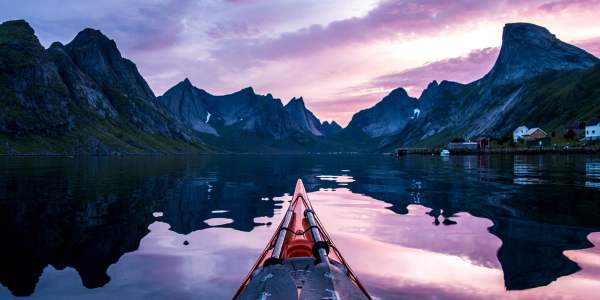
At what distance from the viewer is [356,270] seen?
1465cm

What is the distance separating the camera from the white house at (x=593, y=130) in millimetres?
157000

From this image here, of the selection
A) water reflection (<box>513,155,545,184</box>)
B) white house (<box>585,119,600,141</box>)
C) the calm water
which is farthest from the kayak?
white house (<box>585,119,600,141</box>)

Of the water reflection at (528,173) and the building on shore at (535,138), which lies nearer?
the water reflection at (528,173)

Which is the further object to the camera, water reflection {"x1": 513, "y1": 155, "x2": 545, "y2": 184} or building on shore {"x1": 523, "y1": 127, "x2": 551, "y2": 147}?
building on shore {"x1": 523, "y1": 127, "x2": 551, "y2": 147}

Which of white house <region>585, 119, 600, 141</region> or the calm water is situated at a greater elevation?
white house <region>585, 119, 600, 141</region>

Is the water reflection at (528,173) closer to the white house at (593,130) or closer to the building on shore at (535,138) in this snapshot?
the white house at (593,130)

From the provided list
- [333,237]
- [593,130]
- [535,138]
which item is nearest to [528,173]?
[333,237]

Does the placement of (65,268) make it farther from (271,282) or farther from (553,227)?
(553,227)

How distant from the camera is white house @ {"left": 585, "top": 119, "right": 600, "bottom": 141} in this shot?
15700 cm

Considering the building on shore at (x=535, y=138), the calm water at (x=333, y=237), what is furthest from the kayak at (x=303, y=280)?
the building on shore at (x=535, y=138)

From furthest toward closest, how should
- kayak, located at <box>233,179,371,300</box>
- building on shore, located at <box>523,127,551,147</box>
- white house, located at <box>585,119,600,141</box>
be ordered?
building on shore, located at <box>523,127,551,147</box> < white house, located at <box>585,119,600,141</box> < kayak, located at <box>233,179,371,300</box>

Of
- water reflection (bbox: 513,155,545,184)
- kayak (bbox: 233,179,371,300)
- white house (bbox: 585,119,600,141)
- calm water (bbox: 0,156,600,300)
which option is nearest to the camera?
kayak (bbox: 233,179,371,300)

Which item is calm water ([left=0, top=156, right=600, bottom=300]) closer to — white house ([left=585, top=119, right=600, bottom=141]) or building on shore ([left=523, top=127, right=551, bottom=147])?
white house ([left=585, top=119, right=600, bottom=141])

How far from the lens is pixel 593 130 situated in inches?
6280
